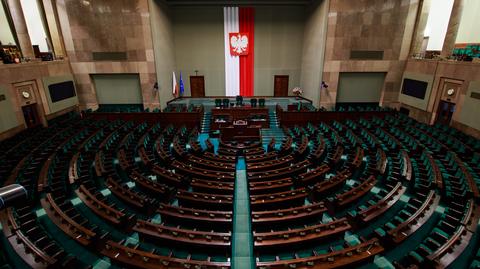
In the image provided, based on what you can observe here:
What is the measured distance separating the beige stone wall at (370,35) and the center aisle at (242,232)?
40.4ft

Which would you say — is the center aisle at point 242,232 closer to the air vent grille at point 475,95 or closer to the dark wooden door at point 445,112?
the air vent grille at point 475,95

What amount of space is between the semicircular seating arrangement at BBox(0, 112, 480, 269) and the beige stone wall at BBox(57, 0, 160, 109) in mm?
7058

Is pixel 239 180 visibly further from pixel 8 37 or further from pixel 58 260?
pixel 8 37

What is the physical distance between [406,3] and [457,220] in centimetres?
1584

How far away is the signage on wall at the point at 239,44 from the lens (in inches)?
788

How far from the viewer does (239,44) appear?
20234mm

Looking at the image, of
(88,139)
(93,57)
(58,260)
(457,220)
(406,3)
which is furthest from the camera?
(93,57)

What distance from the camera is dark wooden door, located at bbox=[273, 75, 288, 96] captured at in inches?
841

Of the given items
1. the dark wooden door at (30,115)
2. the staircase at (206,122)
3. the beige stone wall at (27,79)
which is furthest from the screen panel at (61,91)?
the staircase at (206,122)

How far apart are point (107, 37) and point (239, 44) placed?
9.79 meters

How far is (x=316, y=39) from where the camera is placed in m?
17.7

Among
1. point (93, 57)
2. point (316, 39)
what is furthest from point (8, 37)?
point (316, 39)

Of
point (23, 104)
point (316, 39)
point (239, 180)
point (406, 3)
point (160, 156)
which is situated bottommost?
point (239, 180)

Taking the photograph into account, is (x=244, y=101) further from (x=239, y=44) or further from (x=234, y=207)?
(x=234, y=207)
